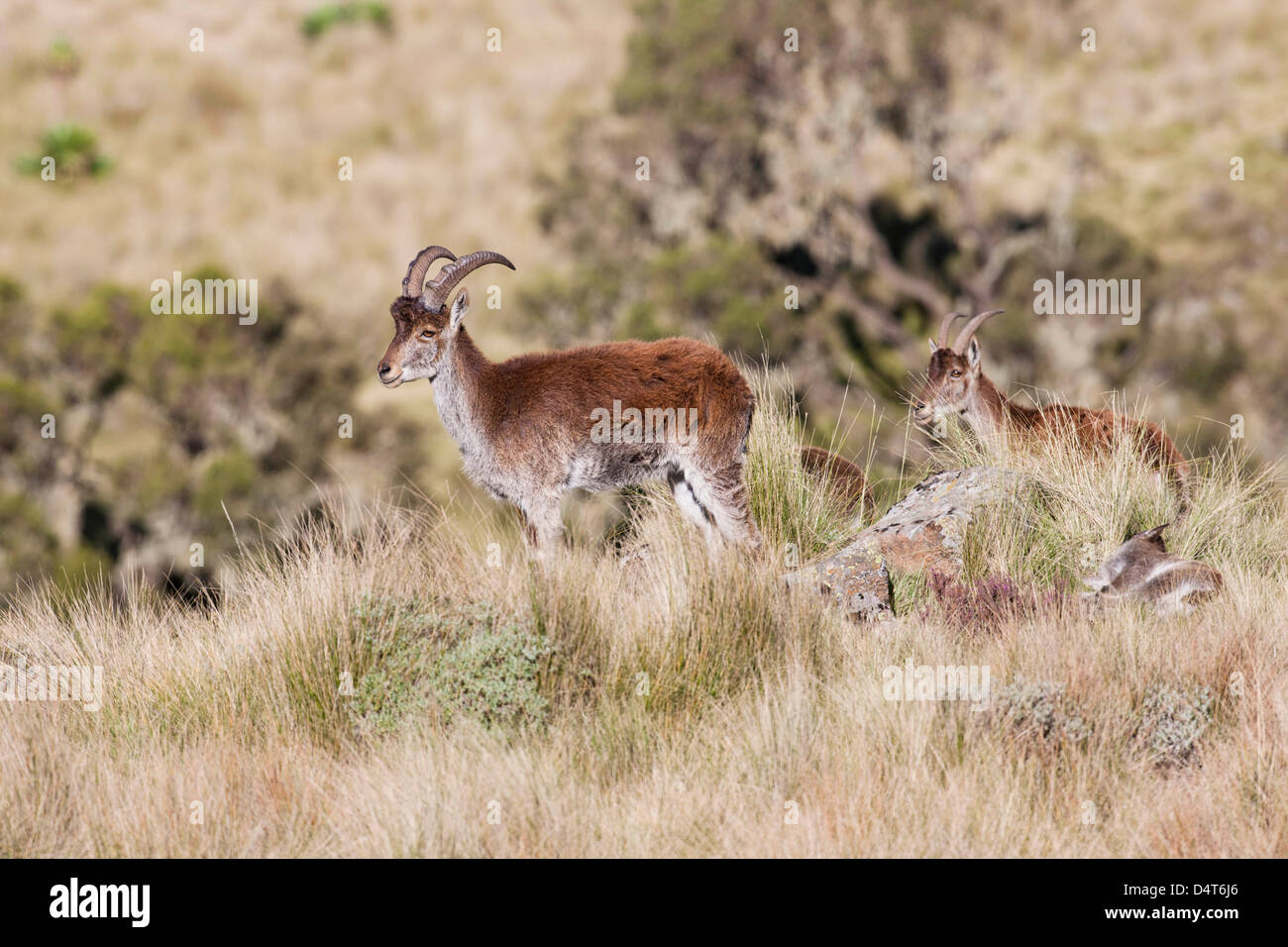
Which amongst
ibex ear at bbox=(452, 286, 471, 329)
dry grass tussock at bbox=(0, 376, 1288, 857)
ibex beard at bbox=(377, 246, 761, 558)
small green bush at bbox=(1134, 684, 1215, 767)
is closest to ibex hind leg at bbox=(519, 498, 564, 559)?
ibex beard at bbox=(377, 246, 761, 558)

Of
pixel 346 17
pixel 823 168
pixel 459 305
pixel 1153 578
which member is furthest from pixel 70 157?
pixel 1153 578

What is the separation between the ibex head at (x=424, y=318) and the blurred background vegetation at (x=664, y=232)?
14941 millimetres

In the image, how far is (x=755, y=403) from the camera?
1022cm

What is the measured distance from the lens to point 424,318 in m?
9.21

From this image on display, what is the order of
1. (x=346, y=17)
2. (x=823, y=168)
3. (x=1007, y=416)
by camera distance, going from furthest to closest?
1. (x=346, y=17)
2. (x=823, y=168)
3. (x=1007, y=416)

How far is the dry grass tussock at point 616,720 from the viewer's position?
19.5 ft

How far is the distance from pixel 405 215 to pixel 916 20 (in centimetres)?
1680

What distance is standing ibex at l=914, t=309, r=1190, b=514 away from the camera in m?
10.3

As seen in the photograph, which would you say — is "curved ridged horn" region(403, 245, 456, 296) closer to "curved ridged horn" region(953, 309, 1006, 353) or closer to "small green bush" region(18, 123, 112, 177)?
"curved ridged horn" region(953, 309, 1006, 353)

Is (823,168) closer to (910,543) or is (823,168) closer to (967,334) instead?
(967,334)

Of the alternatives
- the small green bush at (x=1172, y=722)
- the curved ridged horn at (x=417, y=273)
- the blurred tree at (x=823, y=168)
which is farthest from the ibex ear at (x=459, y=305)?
the blurred tree at (x=823, y=168)

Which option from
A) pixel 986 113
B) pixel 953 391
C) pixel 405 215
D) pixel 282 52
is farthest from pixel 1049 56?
pixel 953 391

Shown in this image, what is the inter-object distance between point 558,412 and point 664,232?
27.0 m

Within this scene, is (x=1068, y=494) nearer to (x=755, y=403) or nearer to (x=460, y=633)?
(x=755, y=403)
